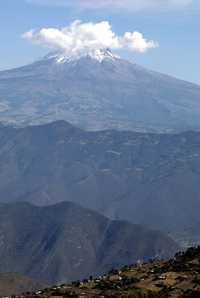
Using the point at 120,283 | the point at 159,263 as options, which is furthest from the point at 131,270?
the point at 120,283

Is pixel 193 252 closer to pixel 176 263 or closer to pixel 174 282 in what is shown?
pixel 176 263

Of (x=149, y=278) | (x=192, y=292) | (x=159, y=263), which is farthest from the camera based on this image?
(x=159, y=263)

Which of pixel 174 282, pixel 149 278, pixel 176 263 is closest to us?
pixel 174 282

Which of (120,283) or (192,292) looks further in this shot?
(120,283)

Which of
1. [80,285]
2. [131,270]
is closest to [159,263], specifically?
[131,270]

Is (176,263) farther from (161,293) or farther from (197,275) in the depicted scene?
(161,293)

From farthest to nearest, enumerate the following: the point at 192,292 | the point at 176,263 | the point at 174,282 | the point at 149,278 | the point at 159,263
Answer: the point at 159,263, the point at 176,263, the point at 149,278, the point at 174,282, the point at 192,292
